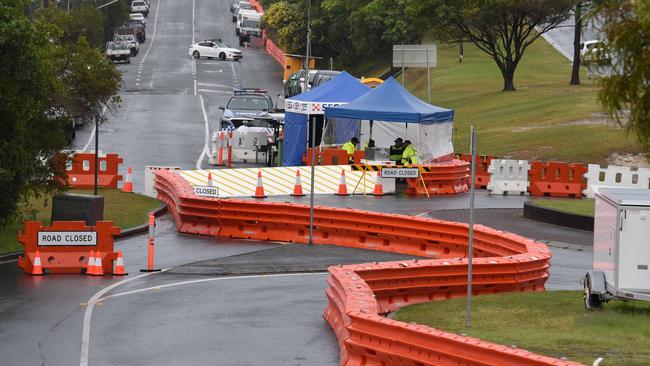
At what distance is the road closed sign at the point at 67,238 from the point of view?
22625 millimetres

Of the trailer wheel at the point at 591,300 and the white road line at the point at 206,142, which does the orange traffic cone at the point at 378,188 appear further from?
the trailer wheel at the point at 591,300

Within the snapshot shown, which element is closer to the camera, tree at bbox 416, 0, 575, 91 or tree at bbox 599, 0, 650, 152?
tree at bbox 599, 0, 650, 152

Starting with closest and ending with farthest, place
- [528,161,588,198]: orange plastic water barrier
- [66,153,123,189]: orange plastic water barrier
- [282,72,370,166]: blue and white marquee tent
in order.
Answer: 1. [66,153,123,189]: orange plastic water barrier
2. [528,161,588,198]: orange plastic water barrier
3. [282,72,370,166]: blue and white marquee tent

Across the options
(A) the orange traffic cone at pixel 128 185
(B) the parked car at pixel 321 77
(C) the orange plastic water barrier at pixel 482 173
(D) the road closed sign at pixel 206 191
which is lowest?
(A) the orange traffic cone at pixel 128 185

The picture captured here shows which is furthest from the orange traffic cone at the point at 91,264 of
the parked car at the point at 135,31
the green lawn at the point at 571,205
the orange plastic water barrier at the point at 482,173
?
the parked car at the point at 135,31

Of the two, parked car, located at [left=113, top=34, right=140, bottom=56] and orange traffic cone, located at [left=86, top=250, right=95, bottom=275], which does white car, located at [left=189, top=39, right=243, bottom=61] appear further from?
orange traffic cone, located at [left=86, top=250, right=95, bottom=275]

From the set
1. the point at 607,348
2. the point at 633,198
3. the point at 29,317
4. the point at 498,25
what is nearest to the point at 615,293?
the point at 633,198

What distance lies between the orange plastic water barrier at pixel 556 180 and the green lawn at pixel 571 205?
0.90 m

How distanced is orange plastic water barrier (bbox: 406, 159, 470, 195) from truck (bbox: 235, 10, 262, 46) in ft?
216

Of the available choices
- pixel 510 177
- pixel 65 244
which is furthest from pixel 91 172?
pixel 65 244

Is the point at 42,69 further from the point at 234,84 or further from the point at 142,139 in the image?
the point at 234,84

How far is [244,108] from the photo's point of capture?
52.0 meters

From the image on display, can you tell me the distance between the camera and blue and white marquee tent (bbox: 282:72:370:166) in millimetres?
43031

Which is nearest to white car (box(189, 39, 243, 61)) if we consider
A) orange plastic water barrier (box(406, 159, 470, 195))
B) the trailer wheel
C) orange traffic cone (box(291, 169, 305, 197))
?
orange plastic water barrier (box(406, 159, 470, 195))
